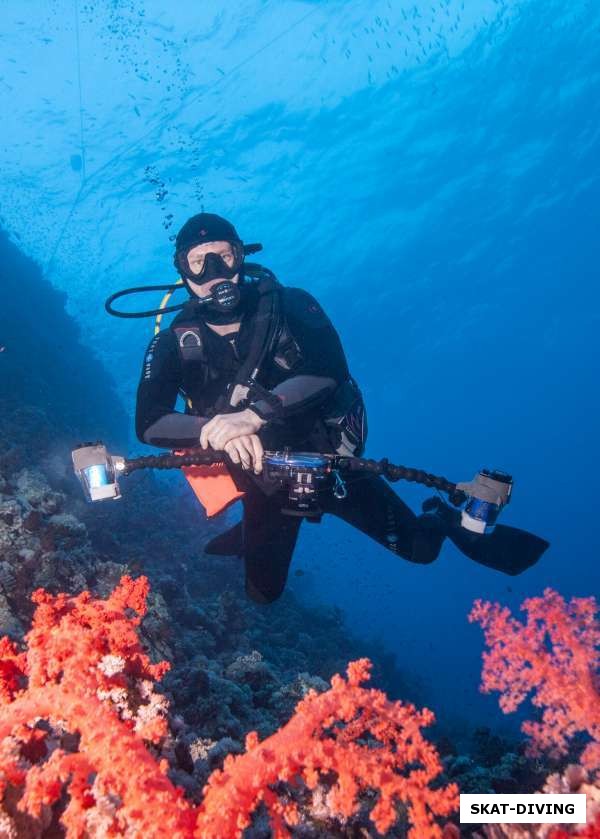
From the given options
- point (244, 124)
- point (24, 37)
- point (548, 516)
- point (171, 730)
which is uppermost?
point (548, 516)

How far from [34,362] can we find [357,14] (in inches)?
815

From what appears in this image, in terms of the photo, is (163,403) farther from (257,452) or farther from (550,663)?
(550,663)

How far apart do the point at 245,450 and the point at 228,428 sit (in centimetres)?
21

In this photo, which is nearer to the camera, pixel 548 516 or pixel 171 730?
pixel 171 730

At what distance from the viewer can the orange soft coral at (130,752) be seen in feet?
6.49

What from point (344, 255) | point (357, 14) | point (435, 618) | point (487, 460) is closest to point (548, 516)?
point (487, 460)

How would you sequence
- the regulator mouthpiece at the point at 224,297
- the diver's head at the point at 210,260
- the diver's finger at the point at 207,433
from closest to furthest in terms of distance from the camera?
the diver's finger at the point at 207,433 < the regulator mouthpiece at the point at 224,297 < the diver's head at the point at 210,260

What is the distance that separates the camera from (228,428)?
11.5 ft

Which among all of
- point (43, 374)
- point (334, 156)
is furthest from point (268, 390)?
point (334, 156)

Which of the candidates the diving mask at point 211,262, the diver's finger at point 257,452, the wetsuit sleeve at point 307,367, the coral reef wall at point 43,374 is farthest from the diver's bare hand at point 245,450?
the coral reef wall at point 43,374

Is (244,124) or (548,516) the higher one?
(548,516)

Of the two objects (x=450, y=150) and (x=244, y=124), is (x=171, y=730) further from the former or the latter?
(x=450, y=150)

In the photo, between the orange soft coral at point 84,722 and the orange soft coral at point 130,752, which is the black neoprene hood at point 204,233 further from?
the orange soft coral at point 130,752

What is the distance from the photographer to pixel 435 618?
57.0m
